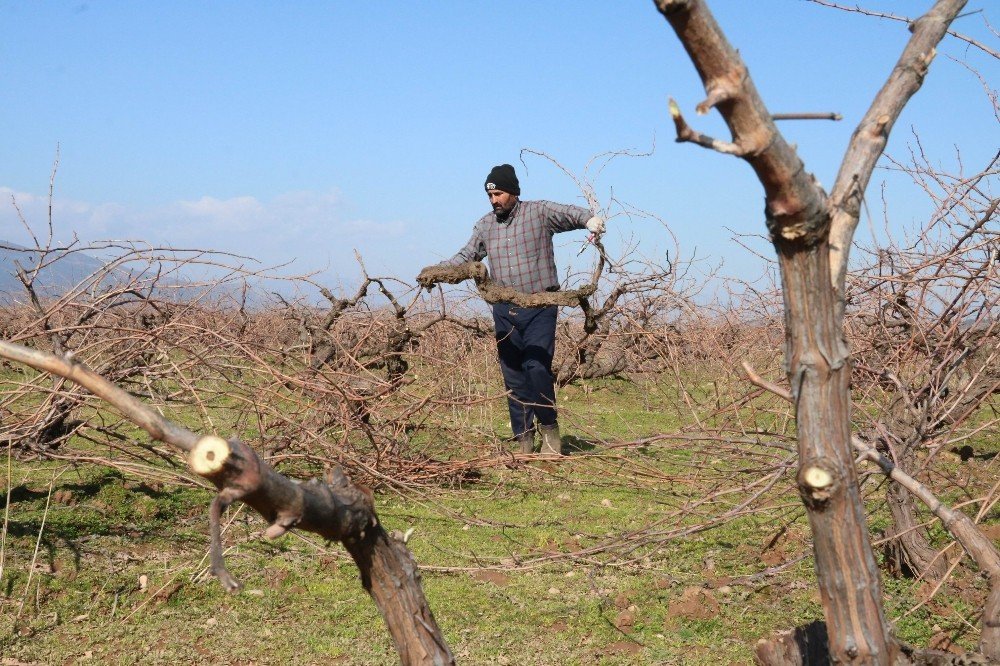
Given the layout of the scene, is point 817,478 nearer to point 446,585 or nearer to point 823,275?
point 823,275

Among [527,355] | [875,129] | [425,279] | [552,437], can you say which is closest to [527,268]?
[527,355]

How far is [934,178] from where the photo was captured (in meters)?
3.99

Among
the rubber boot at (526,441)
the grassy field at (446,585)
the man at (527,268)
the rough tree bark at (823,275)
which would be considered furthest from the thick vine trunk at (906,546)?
the rubber boot at (526,441)

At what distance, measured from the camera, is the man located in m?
6.64

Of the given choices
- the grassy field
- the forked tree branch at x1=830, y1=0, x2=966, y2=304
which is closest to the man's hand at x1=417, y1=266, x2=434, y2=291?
the grassy field

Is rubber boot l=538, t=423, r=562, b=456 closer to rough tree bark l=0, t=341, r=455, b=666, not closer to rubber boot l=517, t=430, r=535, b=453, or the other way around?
rubber boot l=517, t=430, r=535, b=453

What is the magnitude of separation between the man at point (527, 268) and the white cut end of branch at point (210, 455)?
187 inches

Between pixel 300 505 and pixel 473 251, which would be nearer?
pixel 300 505

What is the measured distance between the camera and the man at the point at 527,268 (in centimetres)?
664

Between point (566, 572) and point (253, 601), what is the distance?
54.3 inches

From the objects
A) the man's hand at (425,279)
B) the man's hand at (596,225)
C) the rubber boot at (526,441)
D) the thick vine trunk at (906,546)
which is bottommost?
the thick vine trunk at (906,546)

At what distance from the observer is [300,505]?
79.3 inches

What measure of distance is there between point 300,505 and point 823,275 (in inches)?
44.8

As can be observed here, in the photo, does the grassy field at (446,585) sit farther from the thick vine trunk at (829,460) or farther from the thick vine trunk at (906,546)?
the thick vine trunk at (829,460)
